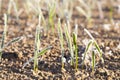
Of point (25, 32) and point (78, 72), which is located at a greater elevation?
point (25, 32)

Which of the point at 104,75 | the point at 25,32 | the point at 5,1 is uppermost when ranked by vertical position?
the point at 5,1

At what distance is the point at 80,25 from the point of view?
76.0 inches

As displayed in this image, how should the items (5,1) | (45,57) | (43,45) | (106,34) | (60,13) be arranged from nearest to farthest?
(45,57)
(43,45)
(106,34)
(60,13)
(5,1)

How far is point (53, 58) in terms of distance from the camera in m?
1.41

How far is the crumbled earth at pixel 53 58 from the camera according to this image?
4.14 feet

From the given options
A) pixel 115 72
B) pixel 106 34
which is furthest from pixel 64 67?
pixel 106 34

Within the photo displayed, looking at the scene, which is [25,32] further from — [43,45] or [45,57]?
[45,57]

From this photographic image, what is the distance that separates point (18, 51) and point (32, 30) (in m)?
0.38

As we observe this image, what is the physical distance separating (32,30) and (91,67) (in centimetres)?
61

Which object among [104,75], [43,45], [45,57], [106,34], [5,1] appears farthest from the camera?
[5,1]

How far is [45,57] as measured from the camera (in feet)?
4.64

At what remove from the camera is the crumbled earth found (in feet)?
4.14

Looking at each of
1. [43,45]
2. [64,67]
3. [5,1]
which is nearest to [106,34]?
[43,45]

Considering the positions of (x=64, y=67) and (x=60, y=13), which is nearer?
(x=64, y=67)
